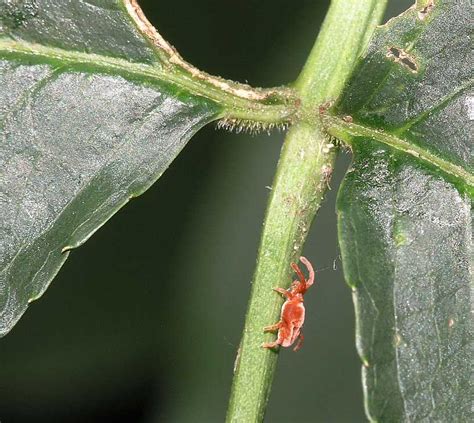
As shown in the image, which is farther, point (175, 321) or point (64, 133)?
point (175, 321)

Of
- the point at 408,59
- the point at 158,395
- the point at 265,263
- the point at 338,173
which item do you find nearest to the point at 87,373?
the point at 158,395

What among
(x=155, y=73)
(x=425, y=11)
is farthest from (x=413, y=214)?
(x=155, y=73)

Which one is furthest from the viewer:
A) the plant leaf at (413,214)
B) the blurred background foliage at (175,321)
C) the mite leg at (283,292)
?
the blurred background foliage at (175,321)

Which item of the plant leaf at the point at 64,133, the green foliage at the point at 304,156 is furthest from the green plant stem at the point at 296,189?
the plant leaf at the point at 64,133

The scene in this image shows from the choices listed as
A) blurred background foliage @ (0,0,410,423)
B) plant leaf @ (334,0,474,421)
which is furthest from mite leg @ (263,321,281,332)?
blurred background foliage @ (0,0,410,423)

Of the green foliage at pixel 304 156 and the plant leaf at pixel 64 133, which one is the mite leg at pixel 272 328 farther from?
the plant leaf at pixel 64 133

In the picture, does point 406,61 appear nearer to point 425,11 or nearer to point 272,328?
point 425,11
